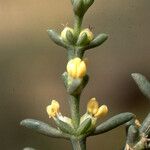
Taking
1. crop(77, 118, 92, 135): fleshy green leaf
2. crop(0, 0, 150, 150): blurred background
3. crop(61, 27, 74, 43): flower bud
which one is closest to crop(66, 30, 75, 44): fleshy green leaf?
crop(61, 27, 74, 43): flower bud

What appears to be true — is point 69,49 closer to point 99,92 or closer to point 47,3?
point 99,92

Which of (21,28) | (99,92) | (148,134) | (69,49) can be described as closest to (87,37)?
(69,49)

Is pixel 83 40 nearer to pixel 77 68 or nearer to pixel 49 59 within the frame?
pixel 77 68

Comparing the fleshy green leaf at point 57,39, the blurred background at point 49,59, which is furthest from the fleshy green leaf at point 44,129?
the blurred background at point 49,59

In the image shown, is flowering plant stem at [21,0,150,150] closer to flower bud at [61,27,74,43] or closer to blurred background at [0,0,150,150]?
flower bud at [61,27,74,43]

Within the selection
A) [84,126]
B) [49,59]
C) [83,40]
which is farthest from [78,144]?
[49,59]

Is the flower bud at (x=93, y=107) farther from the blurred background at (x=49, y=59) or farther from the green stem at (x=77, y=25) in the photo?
the blurred background at (x=49, y=59)
